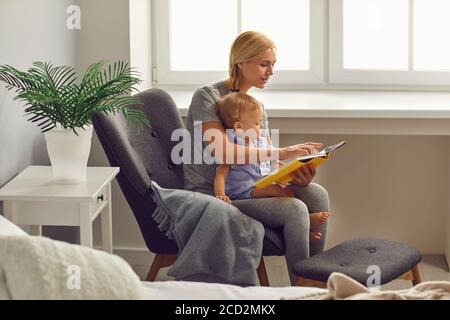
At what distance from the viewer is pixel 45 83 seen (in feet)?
10.5

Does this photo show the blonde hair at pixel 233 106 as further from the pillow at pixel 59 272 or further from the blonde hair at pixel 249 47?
the pillow at pixel 59 272

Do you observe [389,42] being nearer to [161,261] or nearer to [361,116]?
[361,116]

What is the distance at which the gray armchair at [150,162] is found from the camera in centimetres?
341

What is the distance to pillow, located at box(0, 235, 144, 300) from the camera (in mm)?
2096

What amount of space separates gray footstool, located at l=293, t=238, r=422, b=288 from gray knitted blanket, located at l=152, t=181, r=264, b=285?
0.20m

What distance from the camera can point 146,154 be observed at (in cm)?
365

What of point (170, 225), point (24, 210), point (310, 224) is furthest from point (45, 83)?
point (310, 224)

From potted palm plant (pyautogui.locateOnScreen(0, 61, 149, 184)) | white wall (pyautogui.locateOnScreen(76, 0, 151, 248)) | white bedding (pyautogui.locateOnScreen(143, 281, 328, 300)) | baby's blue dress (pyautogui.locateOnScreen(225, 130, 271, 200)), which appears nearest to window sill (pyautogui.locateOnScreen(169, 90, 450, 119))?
white wall (pyautogui.locateOnScreen(76, 0, 151, 248))

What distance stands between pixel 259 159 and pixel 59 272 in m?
1.45

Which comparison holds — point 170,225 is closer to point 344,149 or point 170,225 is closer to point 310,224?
point 310,224
